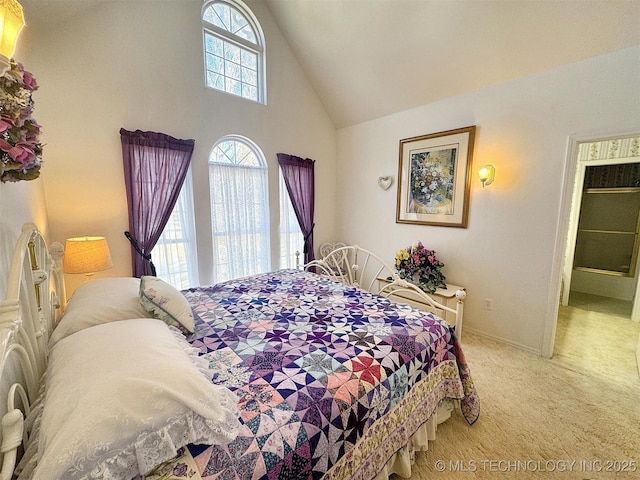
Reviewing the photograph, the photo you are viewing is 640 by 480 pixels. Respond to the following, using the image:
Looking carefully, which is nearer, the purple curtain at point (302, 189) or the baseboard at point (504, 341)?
the baseboard at point (504, 341)

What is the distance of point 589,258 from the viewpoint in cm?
407

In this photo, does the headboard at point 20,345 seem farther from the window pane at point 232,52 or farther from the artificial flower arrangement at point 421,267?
the artificial flower arrangement at point 421,267

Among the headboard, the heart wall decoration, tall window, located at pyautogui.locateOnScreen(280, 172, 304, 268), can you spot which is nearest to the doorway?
the heart wall decoration

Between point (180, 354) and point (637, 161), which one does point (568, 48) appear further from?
point (180, 354)

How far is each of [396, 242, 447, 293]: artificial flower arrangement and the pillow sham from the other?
8.32ft

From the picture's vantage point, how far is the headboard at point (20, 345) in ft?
2.04

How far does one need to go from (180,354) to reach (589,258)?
5730 millimetres

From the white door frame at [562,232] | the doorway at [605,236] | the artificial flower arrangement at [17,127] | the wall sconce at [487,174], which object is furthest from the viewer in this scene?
the doorway at [605,236]

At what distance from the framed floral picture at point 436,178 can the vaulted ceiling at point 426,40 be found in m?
0.52

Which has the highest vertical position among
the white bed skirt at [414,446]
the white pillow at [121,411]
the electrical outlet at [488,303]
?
the white pillow at [121,411]

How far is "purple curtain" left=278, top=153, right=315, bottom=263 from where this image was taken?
3.67 metres

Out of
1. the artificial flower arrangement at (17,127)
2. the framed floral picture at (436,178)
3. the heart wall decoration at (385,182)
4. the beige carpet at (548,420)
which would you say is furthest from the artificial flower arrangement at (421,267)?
the artificial flower arrangement at (17,127)

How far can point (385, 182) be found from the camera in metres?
3.72

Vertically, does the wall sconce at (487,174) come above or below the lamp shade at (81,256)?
above
